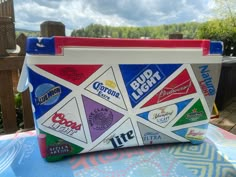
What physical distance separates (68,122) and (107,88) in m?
0.19

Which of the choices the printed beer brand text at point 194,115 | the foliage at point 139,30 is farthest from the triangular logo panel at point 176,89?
the foliage at point 139,30

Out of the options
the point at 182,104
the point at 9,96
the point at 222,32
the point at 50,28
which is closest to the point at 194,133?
the point at 182,104

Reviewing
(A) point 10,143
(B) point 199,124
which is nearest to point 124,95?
(B) point 199,124

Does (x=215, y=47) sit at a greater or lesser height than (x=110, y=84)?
greater

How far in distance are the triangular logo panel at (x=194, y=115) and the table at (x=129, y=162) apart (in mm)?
135

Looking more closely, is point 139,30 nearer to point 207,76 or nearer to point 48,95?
point 207,76

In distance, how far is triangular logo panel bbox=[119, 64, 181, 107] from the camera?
29.0 inches

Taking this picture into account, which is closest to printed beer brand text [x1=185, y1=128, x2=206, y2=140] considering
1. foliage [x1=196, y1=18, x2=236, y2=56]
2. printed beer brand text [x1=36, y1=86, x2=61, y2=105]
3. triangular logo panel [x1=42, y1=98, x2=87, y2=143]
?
triangular logo panel [x1=42, y1=98, x2=87, y2=143]

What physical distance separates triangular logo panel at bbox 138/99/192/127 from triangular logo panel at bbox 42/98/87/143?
25 centimetres

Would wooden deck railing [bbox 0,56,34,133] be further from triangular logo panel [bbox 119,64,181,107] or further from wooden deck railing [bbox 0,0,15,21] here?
wooden deck railing [bbox 0,0,15,21]

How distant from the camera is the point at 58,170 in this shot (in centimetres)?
74

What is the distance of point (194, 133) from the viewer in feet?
2.97

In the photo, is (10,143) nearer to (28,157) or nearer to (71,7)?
(28,157)

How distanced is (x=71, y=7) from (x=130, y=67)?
5.58ft
